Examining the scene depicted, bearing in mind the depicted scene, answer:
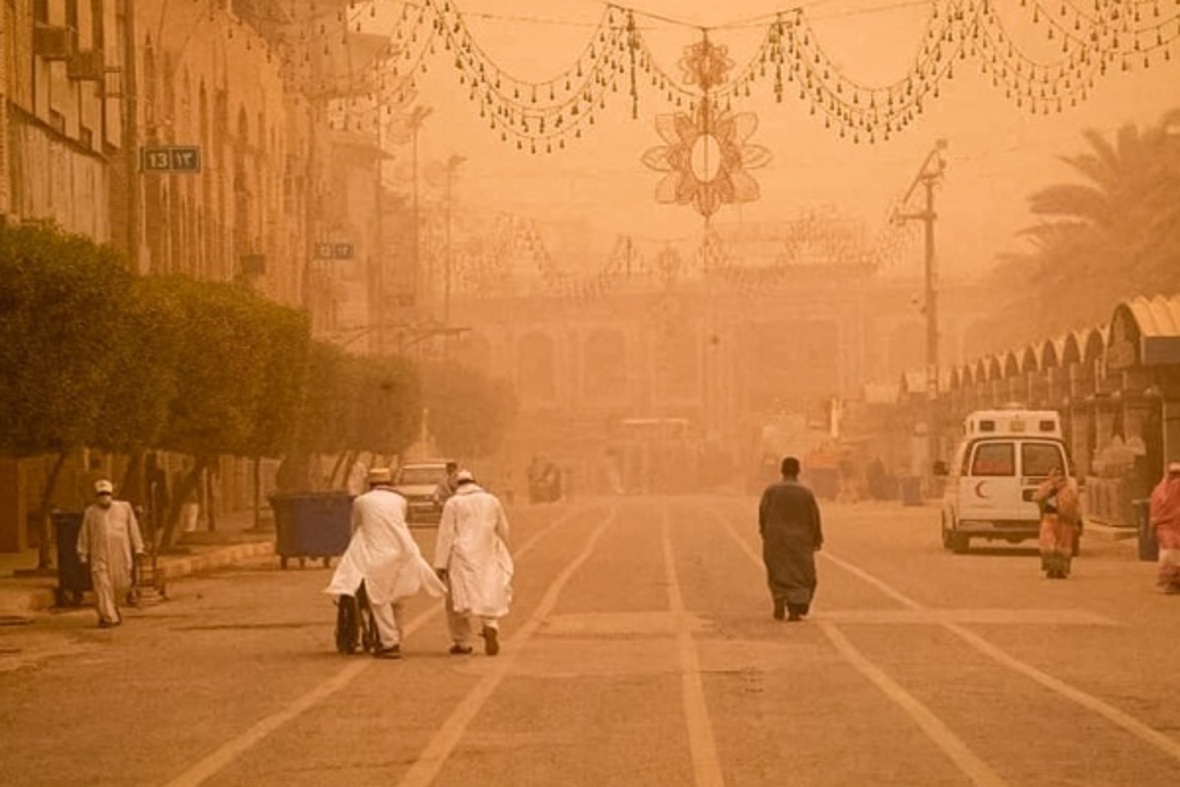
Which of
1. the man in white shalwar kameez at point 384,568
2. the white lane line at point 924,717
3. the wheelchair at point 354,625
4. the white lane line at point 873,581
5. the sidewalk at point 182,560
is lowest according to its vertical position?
the white lane line at point 873,581

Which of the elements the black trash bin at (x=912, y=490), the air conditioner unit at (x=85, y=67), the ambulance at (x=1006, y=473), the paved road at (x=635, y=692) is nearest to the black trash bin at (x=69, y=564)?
the paved road at (x=635, y=692)

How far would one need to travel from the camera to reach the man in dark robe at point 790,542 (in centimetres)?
2898

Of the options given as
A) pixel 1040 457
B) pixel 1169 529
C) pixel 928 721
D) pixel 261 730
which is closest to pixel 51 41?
pixel 1040 457

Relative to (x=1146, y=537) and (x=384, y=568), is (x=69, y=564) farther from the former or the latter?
(x=1146, y=537)

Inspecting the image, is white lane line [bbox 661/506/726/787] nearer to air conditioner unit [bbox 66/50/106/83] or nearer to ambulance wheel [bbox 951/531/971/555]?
ambulance wheel [bbox 951/531/971/555]

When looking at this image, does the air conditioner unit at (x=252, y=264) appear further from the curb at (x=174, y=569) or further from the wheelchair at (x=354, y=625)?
the wheelchair at (x=354, y=625)

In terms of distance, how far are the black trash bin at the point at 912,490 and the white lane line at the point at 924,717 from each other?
63103 millimetres

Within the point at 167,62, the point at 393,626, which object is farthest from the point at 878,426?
the point at 393,626

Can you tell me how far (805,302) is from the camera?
178500mm

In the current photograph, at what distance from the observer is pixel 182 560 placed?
46.9 meters

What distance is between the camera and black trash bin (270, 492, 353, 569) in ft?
149

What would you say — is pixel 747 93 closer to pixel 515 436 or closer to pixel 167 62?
pixel 167 62

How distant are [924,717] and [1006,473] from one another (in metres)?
29.8

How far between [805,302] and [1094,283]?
301 ft
